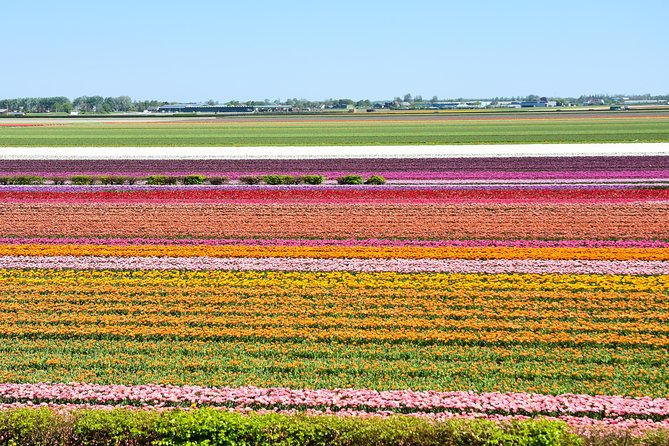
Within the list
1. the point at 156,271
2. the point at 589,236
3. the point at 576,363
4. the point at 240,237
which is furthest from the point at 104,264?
the point at 589,236

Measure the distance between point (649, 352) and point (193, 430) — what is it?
8.75 metres

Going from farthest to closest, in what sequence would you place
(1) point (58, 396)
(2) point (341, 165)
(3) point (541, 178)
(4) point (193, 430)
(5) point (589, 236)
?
(2) point (341, 165)
(3) point (541, 178)
(5) point (589, 236)
(1) point (58, 396)
(4) point (193, 430)

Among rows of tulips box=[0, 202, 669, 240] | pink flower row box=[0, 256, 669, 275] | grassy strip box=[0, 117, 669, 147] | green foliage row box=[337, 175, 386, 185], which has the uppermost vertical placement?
grassy strip box=[0, 117, 669, 147]

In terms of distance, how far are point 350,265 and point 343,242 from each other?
10.4ft

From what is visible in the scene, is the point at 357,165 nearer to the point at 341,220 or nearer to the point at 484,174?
the point at 484,174

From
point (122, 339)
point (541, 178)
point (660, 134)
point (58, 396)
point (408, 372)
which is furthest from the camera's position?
point (660, 134)

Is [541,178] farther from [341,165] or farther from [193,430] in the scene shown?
[193,430]

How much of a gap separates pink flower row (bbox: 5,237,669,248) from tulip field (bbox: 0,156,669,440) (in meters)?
0.10

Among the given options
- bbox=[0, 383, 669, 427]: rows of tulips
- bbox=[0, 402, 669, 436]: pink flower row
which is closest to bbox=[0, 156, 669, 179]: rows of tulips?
bbox=[0, 383, 669, 427]: rows of tulips

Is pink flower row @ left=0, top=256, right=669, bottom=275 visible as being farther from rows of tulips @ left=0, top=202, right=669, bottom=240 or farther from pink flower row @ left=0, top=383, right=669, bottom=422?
pink flower row @ left=0, top=383, right=669, bottom=422

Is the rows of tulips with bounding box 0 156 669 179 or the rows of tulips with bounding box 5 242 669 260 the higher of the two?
the rows of tulips with bounding box 0 156 669 179

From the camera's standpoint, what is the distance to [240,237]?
2444 cm

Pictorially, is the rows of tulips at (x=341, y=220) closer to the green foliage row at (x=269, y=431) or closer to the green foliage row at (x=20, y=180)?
the green foliage row at (x=20, y=180)

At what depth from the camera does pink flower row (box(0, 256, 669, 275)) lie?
64.4ft
